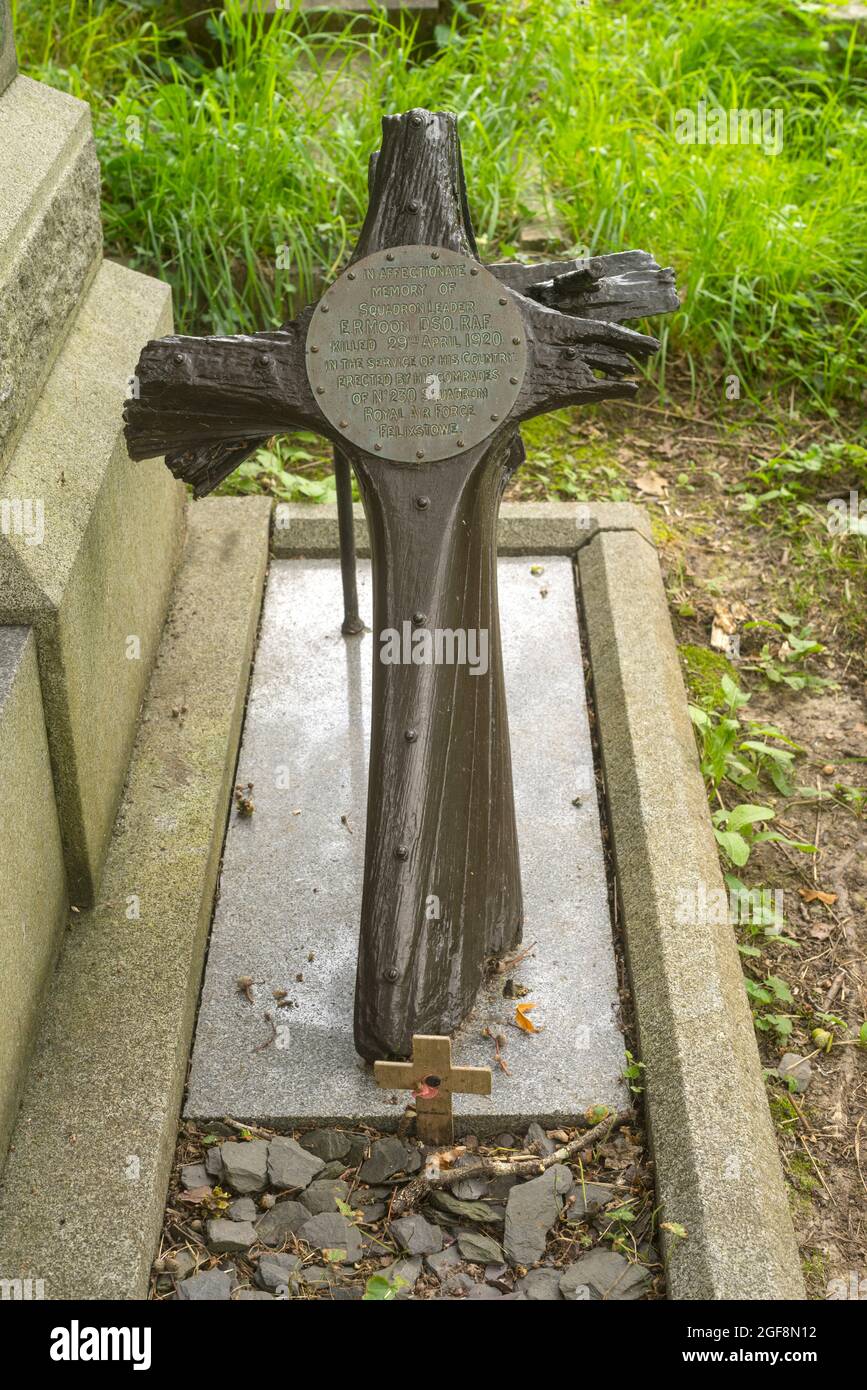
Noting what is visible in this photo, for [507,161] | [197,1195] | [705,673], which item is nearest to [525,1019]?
[197,1195]

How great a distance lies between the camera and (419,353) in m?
2.99

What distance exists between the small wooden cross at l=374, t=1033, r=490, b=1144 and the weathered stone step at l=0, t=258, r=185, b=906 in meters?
0.91

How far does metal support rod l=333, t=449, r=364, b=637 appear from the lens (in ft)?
12.9

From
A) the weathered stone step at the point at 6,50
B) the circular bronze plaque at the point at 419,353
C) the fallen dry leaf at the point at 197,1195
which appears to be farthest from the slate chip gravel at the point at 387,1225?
the weathered stone step at the point at 6,50

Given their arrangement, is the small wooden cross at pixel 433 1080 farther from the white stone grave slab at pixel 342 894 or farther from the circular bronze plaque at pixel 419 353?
the circular bronze plaque at pixel 419 353

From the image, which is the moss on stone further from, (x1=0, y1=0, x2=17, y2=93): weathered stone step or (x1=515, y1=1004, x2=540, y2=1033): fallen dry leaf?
(x1=0, y1=0, x2=17, y2=93): weathered stone step

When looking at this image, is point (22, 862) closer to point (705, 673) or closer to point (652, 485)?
point (705, 673)

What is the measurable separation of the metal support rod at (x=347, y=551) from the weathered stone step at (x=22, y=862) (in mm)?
1189

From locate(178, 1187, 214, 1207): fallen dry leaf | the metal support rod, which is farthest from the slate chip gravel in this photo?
the metal support rod

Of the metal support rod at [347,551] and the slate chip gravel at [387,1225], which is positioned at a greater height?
the metal support rod at [347,551]

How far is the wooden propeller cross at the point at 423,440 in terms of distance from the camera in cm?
297

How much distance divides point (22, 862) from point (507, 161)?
407 cm

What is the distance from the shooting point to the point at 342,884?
3.50 m

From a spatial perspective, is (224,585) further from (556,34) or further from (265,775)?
(556,34)
